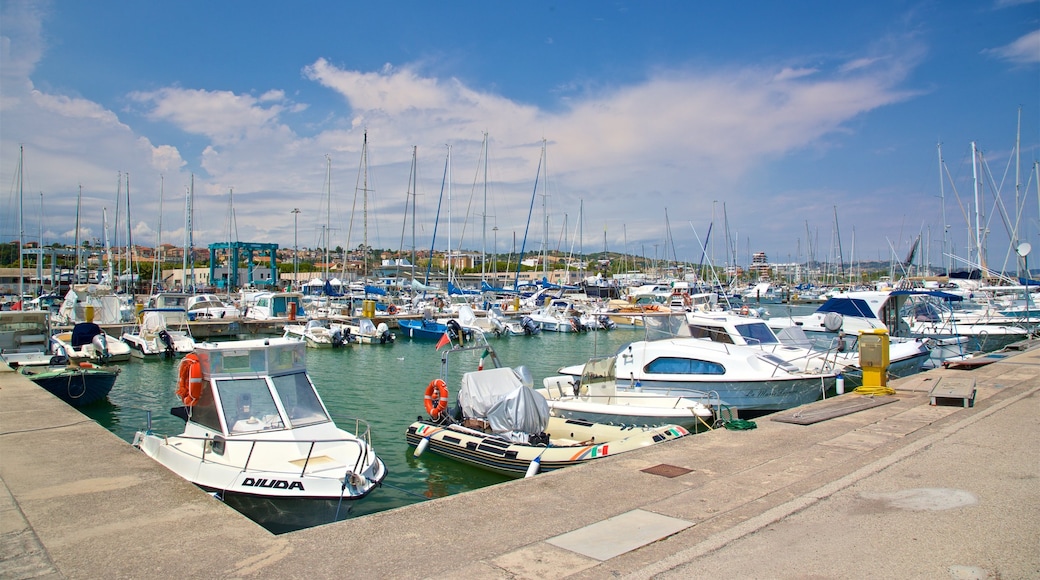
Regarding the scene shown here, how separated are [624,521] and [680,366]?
37.7ft

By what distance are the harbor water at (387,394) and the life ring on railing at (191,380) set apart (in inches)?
97.7

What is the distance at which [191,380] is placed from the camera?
11.4 meters

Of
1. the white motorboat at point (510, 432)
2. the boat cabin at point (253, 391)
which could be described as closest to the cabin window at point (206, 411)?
the boat cabin at point (253, 391)

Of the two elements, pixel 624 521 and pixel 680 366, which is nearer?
pixel 624 521

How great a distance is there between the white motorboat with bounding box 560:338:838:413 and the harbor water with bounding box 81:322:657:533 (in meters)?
1.54

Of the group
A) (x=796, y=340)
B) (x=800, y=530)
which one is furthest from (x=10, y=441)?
(x=796, y=340)

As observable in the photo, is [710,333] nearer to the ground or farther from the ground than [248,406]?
farther from the ground

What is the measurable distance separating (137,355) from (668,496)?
32.0 meters

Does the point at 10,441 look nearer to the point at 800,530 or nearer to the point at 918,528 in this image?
the point at 800,530

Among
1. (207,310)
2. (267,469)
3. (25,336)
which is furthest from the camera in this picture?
(207,310)

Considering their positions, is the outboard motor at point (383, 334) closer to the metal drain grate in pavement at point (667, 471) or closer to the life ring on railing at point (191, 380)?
the life ring on railing at point (191, 380)

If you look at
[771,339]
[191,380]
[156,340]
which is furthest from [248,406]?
[156,340]

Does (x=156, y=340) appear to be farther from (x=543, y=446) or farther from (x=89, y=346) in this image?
(x=543, y=446)

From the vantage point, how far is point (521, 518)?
7.02m
